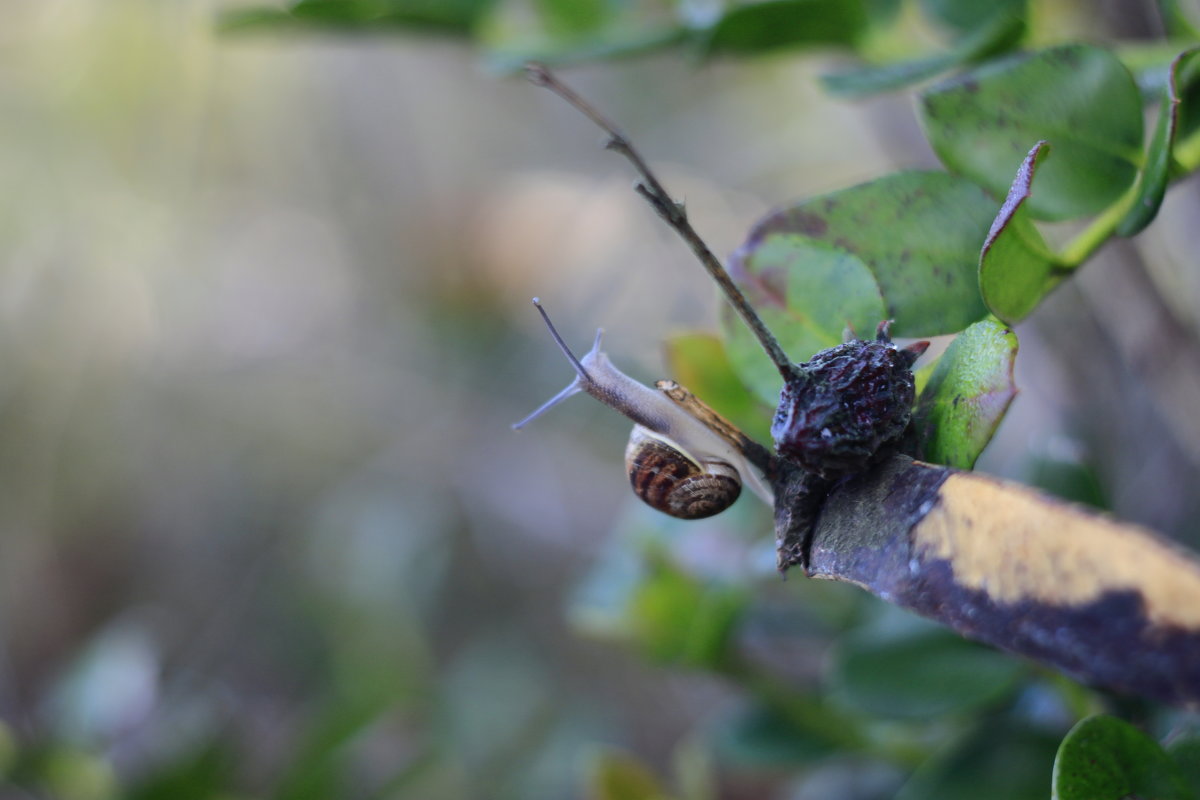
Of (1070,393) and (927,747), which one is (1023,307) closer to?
(927,747)

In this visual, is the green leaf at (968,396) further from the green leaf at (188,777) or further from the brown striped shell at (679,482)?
the green leaf at (188,777)

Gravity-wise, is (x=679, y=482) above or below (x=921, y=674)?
above

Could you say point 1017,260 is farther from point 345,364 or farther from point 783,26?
point 345,364

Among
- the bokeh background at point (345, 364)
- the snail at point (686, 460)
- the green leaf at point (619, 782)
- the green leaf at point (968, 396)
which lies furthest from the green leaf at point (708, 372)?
the bokeh background at point (345, 364)

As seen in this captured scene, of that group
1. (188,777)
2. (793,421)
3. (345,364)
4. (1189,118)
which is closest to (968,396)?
(793,421)

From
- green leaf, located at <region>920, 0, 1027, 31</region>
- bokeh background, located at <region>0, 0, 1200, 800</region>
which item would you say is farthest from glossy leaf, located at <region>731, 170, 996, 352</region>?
bokeh background, located at <region>0, 0, 1200, 800</region>

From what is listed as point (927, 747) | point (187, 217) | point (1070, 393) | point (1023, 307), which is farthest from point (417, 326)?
point (1023, 307)
